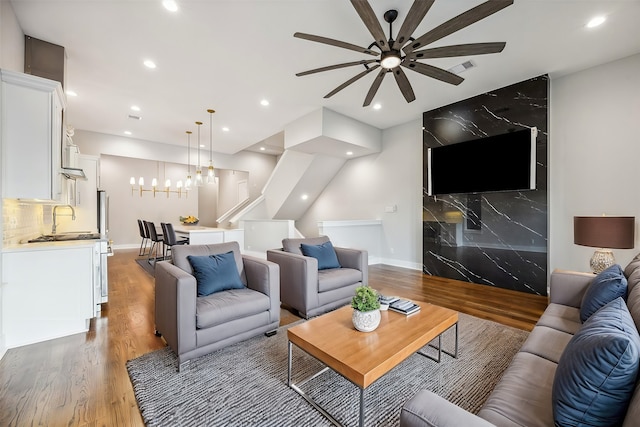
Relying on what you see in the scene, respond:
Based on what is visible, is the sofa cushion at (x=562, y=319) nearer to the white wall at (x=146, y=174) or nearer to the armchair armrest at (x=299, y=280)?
the armchair armrest at (x=299, y=280)

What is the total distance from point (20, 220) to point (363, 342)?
3.84 meters

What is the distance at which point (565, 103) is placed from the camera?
12.4 ft

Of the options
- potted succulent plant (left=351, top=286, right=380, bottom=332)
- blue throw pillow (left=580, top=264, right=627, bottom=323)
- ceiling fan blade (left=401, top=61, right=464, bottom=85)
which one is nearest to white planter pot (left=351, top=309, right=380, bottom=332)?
potted succulent plant (left=351, top=286, right=380, bottom=332)

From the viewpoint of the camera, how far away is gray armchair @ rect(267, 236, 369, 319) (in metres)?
2.88

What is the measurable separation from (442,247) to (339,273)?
2609 mm

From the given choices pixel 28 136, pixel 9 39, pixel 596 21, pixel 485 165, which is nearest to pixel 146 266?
pixel 28 136

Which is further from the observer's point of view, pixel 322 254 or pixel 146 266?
pixel 146 266

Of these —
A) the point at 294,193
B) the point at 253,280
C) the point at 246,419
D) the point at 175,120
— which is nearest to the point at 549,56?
the point at 253,280

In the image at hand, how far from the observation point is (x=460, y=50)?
2.17 m

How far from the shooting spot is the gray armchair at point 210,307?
→ 6.57 feet

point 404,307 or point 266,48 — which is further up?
point 266,48

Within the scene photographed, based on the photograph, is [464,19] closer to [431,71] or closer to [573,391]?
[431,71]

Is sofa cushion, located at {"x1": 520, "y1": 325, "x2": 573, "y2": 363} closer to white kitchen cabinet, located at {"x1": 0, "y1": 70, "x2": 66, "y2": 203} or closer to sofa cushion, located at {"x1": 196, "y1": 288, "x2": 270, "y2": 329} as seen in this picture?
sofa cushion, located at {"x1": 196, "y1": 288, "x2": 270, "y2": 329}

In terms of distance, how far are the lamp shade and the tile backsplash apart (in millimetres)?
5431
